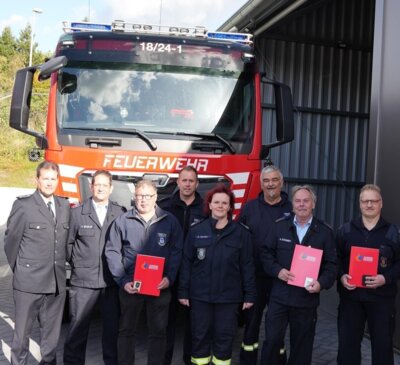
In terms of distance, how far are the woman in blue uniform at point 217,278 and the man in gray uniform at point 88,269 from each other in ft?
2.12

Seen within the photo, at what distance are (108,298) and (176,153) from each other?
62.8 inches

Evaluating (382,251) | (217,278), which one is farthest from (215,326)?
(382,251)

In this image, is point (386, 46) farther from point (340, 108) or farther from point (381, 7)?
point (340, 108)

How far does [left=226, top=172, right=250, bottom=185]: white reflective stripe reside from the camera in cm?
520

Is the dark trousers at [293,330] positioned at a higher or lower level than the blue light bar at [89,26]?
lower

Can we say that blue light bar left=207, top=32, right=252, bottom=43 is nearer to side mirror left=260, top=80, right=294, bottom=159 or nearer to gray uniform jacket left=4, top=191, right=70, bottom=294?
side mirror left=260, top=80, right=294, bottom=159

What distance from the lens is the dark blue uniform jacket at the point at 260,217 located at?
14.1ft

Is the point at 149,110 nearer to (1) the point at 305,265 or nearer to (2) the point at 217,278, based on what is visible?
(2) the point at 217,278

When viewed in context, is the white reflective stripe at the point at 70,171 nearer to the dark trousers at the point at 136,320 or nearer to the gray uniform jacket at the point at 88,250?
the gray uniform jacket at the point at 88,250

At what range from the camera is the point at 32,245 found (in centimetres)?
394

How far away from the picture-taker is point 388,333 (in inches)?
152

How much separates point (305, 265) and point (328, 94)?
7975 mm

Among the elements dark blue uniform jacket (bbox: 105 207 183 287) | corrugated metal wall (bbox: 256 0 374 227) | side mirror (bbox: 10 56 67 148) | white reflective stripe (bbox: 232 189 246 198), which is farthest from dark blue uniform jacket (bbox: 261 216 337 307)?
corrugated metal wall (bbox: 256 0 374 227)

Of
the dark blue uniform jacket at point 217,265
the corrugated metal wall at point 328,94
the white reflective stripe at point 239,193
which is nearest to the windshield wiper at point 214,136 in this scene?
the white reflective stripe at point 239,193
